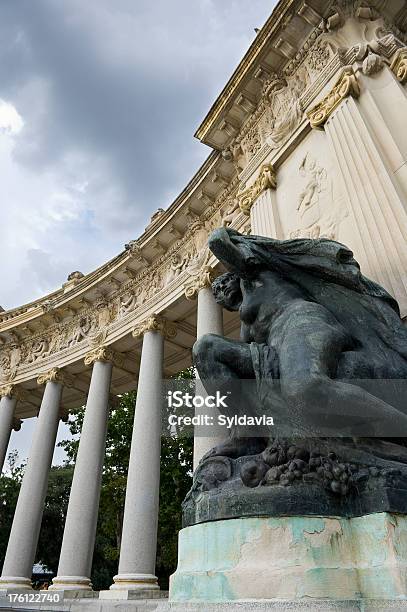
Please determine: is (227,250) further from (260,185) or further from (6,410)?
(6,410)

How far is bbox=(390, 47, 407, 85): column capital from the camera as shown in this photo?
13567 millimetres

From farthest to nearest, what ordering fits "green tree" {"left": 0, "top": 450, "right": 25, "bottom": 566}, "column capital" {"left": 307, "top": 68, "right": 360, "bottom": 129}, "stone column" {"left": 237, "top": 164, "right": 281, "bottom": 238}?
"green tree" {"left": 0, "top": 450, "right": 25, "bottom": 566} → "stone column" {"left": 237, "top": 164, "right": 281, "bottom": 238} → "column capital" {"left": 307, "top": 68, "right": 360, "bottom": 129}

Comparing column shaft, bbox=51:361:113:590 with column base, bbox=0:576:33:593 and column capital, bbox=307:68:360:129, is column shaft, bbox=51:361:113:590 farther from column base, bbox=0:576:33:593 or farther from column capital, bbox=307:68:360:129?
column capital, bbox=307:68:360:129

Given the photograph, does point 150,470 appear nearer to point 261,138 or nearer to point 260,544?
point 261,138

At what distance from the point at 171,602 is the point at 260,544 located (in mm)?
1256

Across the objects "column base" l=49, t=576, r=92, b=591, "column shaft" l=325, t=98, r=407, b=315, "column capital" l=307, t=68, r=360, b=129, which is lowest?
"column base" l=49, t=576, r=92, b=591

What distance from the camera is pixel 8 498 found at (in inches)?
2365

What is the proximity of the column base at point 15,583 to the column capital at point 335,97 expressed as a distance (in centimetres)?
2869

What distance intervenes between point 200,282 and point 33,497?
18.3 meters

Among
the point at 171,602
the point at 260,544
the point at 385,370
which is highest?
the point at 385,370

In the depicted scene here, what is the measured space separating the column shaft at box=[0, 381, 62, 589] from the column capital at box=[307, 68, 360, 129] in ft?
84.0

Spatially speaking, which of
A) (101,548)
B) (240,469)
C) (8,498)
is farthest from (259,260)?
(8,498)

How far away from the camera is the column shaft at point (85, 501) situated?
23344 mm

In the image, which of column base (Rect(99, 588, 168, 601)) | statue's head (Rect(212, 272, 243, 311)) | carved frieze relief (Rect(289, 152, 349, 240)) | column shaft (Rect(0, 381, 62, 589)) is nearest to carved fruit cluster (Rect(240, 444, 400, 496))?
statue's head (Rect(212, 272, 243, 311))
